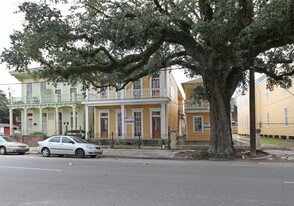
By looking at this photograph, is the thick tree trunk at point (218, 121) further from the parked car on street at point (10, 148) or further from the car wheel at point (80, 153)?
the parked car on street at point (10, 148)

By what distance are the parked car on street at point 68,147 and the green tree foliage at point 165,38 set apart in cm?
407

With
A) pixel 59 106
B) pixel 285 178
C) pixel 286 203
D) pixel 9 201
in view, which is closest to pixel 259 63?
pixel 285 178

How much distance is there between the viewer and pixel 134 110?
114 feet

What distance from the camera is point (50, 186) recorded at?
10.1 m

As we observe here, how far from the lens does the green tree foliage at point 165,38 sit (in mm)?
14508

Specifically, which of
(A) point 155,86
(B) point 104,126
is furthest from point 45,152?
(A) point 155,86

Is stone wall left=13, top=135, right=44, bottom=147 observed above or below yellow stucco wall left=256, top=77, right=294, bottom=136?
below

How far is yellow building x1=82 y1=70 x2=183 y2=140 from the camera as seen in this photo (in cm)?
3275

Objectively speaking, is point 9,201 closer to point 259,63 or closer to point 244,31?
point 244,31

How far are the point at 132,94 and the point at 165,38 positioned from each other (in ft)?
51.3

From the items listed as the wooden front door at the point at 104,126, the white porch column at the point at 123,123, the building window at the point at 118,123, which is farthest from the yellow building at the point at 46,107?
the white porch column at the point at 123,123

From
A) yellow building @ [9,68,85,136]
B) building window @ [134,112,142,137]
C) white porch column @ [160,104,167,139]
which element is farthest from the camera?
yellow building @ [9,68,85,136]

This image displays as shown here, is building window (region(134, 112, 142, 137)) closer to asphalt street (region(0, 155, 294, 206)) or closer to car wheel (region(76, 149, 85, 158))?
car wheel (region(76, 149, 85, 158))

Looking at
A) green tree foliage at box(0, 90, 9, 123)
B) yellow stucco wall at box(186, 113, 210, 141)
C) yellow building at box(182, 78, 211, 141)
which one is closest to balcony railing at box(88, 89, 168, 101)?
yellow building at box(182, 78, 211, 141)
